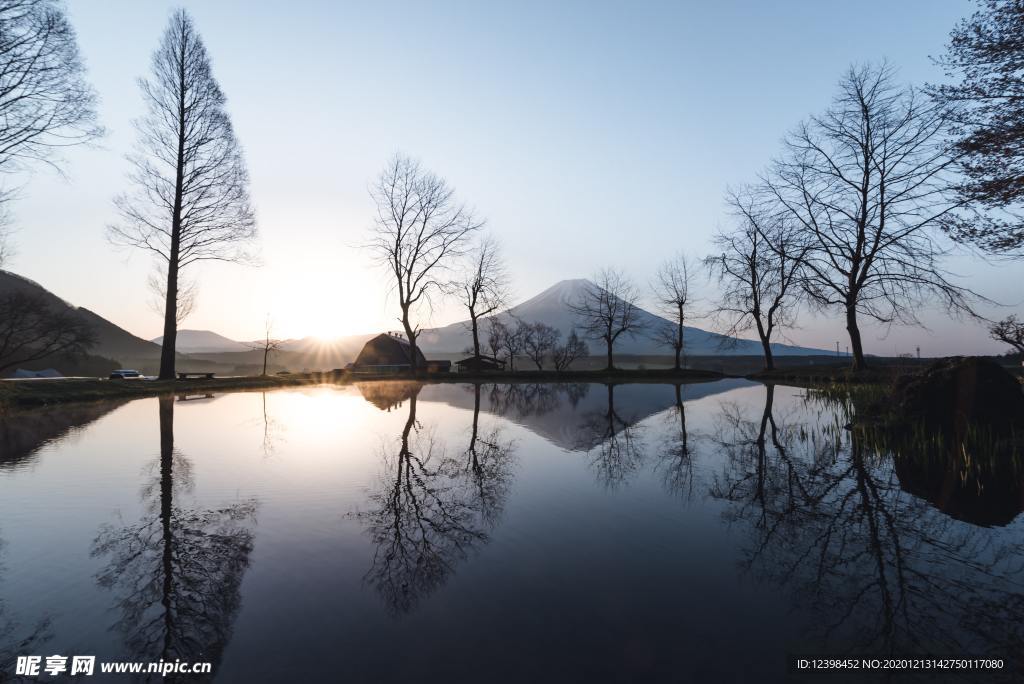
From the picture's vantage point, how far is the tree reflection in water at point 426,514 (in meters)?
3.56

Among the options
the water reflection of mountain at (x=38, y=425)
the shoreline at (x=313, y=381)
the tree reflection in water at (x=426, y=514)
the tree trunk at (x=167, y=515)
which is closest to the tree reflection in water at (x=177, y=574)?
the tree trunk at (x=167, y=515)

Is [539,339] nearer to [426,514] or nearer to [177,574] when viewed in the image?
[426,514]

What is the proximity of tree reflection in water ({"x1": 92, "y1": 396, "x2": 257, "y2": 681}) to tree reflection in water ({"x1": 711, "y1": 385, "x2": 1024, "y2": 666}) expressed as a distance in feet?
12.1

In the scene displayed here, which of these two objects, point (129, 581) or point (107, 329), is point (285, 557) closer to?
point (129, 581)

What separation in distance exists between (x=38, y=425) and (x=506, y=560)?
13.5m

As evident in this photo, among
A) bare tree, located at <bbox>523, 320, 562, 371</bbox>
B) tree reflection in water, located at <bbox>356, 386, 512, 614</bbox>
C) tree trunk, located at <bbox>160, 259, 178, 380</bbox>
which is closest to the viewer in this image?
tree reflection in water, located at <bbox>356, 386, 512, 614</bbox>

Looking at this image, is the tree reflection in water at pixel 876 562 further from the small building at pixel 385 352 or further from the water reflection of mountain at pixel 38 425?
the small building at pixel 385 352

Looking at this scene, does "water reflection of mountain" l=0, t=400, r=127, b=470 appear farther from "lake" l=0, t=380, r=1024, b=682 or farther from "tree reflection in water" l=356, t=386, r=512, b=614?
"tree reflection in water" l=356, t=386, r=512, b=614

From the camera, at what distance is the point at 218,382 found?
971 inches

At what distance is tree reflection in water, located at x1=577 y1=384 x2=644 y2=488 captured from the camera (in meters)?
7.02

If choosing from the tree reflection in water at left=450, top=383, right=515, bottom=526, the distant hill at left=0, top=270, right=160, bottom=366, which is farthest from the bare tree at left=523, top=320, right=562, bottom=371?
the distant hill at left=0, top=270, right=160, bottom=366

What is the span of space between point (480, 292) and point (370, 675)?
133ft

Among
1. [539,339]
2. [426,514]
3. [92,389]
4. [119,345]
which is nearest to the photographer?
[426,514]

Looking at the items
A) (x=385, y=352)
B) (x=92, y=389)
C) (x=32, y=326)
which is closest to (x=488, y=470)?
(x=92, y=389)
